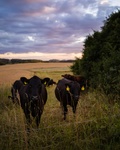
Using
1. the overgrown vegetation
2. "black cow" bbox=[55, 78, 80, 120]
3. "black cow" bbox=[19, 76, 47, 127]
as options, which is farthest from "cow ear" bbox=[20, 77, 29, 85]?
the overgrown vegetation

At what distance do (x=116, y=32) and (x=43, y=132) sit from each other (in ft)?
22.2

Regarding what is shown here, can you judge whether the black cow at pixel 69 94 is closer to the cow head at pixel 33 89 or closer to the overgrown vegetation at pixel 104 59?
the overgrown vegetation at pixel 104 59

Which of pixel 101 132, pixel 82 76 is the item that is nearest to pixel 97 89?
pixel 82 76

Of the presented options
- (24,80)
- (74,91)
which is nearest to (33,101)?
(24,80)

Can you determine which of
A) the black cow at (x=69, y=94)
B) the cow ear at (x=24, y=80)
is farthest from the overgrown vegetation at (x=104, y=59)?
the cow ear at (x=24, y=80)

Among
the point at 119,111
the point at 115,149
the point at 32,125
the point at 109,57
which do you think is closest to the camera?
the point at 115,149

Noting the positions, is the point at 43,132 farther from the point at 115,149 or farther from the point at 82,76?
the point at 82,76

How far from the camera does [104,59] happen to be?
11891 millimetres

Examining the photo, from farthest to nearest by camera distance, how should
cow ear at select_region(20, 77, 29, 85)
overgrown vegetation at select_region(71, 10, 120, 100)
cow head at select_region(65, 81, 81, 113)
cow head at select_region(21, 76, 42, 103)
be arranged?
overgrown vegetation at select_region(71, 10, 120, 100), cow head at select_region(65, 81, 81, 113), cow ear at select_region(20, 77, 29, 85), cow head at select_region(21, 76, 42, 103)

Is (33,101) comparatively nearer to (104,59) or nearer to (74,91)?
(74,91)

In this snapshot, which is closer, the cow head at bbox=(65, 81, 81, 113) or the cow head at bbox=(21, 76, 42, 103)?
the cow head at bbox=(21, 76, 42, 103)

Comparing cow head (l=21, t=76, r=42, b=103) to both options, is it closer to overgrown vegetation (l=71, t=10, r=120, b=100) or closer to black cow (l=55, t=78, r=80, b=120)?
black cow (l=55, t=78, r=80, b=120)

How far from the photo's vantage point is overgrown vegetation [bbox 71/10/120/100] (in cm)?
1098

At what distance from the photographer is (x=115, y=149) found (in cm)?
619
